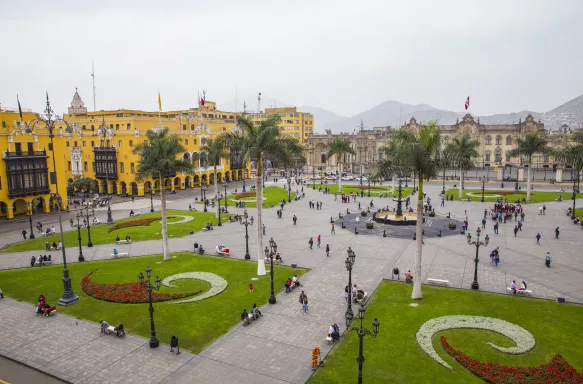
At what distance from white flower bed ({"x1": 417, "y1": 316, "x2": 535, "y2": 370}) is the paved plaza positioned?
2232mm

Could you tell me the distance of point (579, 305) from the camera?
22953 millimetres

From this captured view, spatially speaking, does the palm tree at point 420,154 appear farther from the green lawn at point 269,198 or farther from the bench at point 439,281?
the green lawn at point 269,198

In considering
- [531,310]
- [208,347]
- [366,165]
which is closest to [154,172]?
[208,347]

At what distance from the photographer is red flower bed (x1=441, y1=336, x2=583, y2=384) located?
51.8 ft

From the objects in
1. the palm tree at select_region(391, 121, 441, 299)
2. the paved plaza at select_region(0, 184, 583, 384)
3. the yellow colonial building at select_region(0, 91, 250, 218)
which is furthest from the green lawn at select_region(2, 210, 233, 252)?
the palm tree at select_region(391, 121, 441, 299)

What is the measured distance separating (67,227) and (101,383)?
119 ft

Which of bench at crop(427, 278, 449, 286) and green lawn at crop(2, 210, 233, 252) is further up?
green lawn at crop(2, 210, 233, 252)

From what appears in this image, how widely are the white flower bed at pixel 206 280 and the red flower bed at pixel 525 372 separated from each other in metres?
15.0

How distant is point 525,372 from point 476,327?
13.8ft

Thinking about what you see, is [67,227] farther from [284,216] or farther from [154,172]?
[284,216]

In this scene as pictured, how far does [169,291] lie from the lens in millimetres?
25953

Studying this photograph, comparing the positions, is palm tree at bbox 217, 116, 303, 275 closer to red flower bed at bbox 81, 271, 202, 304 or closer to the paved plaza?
red flower bed at bbox 81, 271, 202, 304

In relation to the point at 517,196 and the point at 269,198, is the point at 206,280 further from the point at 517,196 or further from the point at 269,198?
the point at 517,196

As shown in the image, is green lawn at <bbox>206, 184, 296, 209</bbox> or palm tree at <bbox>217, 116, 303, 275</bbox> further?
green lawn at <bbox>206, 184, 296, 209</bbox>
